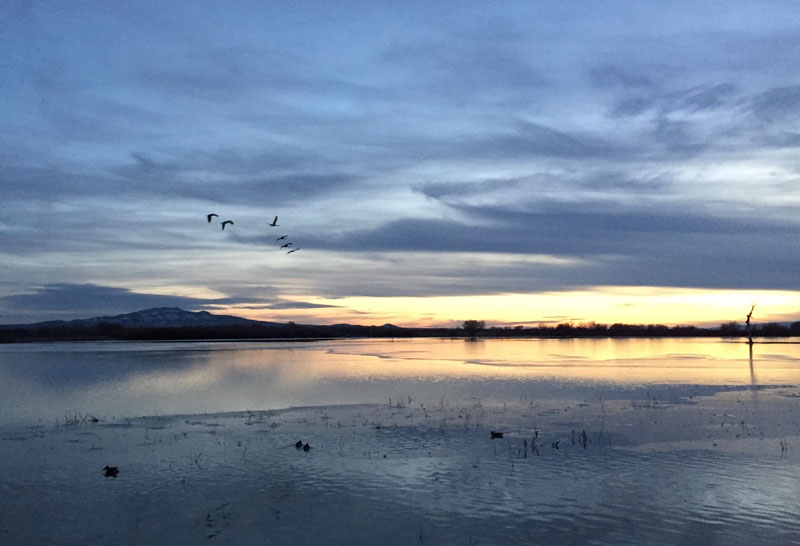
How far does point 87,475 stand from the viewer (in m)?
14.6

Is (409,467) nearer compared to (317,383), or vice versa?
(409,467)

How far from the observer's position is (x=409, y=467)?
15.0m

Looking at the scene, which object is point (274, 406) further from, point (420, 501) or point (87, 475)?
point (420, 501)

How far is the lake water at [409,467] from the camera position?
1099 cm

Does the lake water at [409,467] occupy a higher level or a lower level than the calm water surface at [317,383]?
lower

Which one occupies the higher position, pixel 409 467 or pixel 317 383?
pixel 317 383

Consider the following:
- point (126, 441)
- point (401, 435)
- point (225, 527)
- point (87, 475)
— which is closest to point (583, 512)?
point (225, 527)

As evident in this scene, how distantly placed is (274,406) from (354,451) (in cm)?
981

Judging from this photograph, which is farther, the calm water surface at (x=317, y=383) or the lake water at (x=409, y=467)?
the calm water surface at (x=317, y=383)

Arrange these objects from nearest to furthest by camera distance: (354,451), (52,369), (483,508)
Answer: (483,508)
(354,451)
(52,369)

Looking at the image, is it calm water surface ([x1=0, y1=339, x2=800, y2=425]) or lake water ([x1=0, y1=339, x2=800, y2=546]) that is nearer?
lake water ([x1=0, y1=339, x2=800, y2=546])

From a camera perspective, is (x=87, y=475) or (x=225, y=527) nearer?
(x=225, y=527)

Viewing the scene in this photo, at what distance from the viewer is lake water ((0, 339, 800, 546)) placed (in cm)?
1099

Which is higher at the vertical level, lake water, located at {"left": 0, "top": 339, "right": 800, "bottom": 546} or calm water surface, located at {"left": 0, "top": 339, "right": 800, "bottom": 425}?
calm water surface, located at {"left": 0, "top": 339, "right": 800, "bottom": 425}
